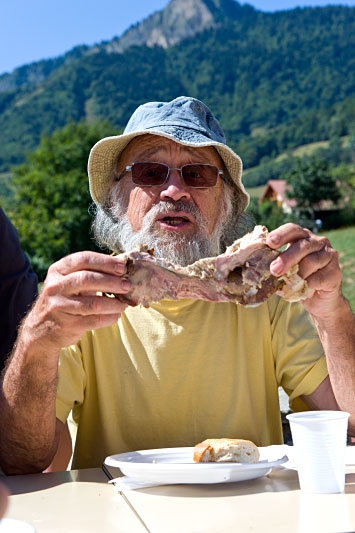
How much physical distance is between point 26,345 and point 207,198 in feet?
4.23

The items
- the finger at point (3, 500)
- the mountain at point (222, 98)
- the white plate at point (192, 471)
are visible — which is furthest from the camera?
the mountain at point (222, 98)

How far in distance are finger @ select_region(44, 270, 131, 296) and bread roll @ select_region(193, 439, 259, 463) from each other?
0.64m

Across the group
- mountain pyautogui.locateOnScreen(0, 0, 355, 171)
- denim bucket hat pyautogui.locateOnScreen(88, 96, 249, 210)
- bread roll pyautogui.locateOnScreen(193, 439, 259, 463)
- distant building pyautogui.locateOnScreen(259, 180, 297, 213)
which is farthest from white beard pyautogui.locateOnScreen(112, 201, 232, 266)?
mountain pyautogui.locateOnScreen(0, 0, 355, 171)

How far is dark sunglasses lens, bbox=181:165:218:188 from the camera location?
3021 mm

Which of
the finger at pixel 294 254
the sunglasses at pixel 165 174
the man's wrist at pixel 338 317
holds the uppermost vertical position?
the sunglasses at pixel 165 174

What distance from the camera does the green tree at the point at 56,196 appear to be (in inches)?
1834

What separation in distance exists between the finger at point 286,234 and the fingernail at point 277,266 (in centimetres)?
6

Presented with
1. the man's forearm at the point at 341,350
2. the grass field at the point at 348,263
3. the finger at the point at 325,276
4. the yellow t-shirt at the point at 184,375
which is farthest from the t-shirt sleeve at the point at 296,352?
the grass field at the point at 348,263

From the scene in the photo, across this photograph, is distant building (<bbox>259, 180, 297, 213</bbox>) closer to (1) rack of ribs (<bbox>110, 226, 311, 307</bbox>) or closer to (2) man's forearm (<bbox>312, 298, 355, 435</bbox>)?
(2) man's forearm (<bbox>312, 298, 355, 435</bbox>)

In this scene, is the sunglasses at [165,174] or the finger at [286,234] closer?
the finger at [286,234]

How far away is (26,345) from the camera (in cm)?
220

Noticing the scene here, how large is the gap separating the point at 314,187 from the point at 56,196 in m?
41.8

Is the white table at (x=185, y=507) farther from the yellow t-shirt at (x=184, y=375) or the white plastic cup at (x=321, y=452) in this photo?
the yellow t-shirt at (x=184, y=375)

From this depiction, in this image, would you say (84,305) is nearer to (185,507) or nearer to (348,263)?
(185,507)
